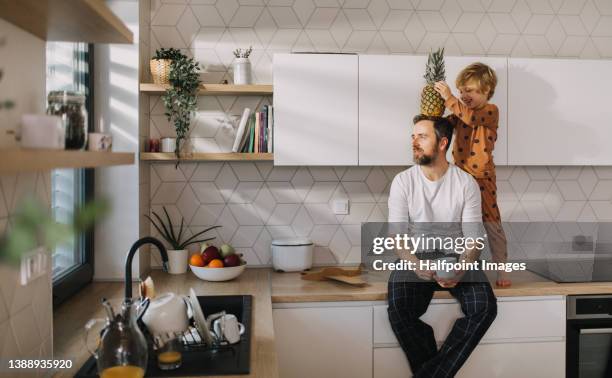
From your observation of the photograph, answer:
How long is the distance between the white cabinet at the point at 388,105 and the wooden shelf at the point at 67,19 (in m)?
1.66

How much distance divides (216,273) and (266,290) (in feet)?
0.91

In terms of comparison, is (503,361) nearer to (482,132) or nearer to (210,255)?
(482,132)

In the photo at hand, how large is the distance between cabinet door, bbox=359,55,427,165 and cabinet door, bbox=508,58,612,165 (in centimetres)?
53

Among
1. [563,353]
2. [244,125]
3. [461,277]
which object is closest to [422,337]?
[461,277]

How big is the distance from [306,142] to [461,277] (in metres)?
1.00

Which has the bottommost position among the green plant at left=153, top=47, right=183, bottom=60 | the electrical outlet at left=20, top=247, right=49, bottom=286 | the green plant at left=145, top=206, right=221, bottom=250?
the green plant at left=145, top=206, right=221, bottom=250

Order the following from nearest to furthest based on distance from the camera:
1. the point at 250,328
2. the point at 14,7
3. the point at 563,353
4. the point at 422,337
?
the point at 14,7 < the point at 250,328 < the point at 422,337 < the point at 563,353

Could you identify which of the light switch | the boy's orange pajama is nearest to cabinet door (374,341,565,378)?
the boy's orange pajama

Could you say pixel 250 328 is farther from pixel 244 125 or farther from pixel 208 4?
pixel 208 4

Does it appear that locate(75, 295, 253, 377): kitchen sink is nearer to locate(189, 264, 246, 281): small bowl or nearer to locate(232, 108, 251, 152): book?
locate(189, 264, 246, 281): small bowl

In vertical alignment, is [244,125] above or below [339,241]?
above

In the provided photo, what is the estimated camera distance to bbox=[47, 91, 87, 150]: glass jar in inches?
51.4

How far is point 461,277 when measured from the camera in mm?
2844

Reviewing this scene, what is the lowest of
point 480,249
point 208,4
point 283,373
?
point 283,373
